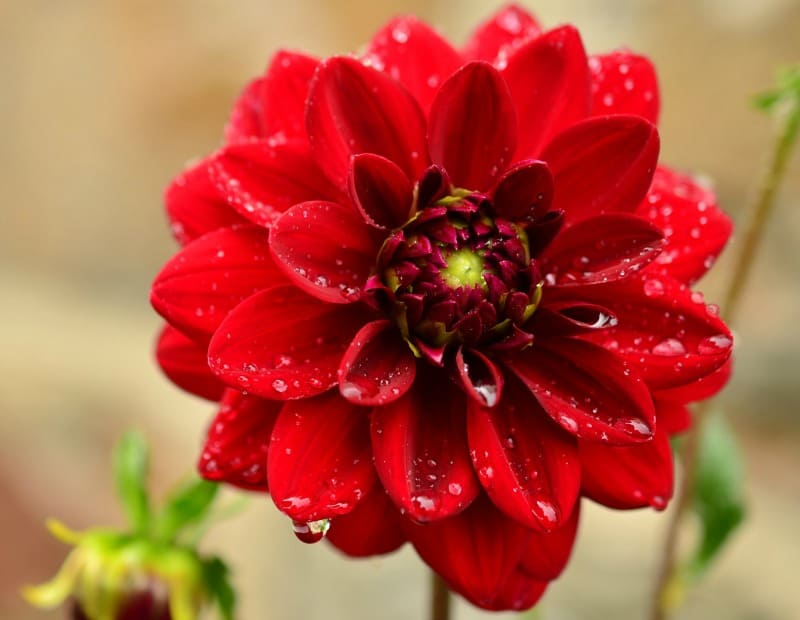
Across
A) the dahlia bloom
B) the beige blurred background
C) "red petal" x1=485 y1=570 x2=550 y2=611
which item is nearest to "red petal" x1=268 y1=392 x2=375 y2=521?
the dahlia bloom

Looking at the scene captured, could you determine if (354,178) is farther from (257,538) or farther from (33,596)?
(257,538)

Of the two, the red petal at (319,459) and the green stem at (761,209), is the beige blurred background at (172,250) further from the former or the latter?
the red petal at (319,459)

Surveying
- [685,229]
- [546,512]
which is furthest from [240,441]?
[685,229]

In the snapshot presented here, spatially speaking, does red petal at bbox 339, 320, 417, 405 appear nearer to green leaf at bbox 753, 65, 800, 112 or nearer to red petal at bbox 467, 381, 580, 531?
red petal at bbox 467, 381, 580, 531

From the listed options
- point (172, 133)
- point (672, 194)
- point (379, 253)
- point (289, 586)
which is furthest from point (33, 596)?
point (172, 133)

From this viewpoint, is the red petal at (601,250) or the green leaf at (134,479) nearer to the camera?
the red petal at (601,250)

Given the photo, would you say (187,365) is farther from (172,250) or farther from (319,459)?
(172,250)

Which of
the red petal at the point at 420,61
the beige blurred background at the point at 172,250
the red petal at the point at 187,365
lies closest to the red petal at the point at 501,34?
the red petal at the point at 420,61
